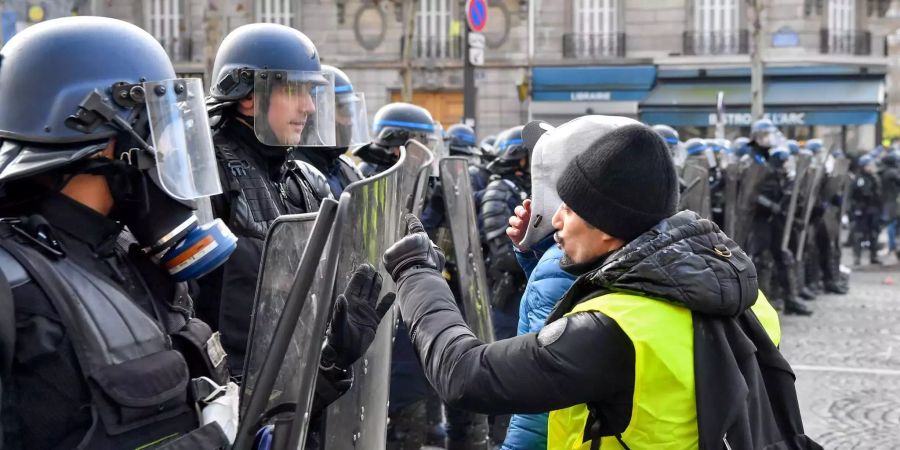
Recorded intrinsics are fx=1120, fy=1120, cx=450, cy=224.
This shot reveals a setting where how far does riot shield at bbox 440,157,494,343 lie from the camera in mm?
4309

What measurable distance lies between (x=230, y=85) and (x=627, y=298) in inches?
70.9

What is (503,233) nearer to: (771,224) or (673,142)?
(673,142)

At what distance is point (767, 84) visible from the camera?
27.4 metres

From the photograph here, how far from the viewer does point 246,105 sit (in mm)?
3352

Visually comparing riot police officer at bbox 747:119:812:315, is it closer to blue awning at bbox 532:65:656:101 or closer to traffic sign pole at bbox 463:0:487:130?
traffic sign pole at bbox 463:0:487:130

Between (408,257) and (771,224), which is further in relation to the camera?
(771,224)

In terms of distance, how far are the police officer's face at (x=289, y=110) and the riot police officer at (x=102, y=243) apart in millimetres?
1059

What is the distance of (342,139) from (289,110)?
155cm

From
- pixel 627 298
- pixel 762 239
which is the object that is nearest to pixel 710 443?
pixel 627 298

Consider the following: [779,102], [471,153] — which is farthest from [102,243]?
[779,102]

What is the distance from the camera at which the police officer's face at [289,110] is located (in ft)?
10.7

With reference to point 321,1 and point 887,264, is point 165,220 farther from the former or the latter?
point 321,1

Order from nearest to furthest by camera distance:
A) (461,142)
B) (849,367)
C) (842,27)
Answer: (849,367), (461,142), (842,27)

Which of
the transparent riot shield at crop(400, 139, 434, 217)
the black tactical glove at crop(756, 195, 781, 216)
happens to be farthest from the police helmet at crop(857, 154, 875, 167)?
the transparent riot shield at crop(400, 139, 434, 217)
